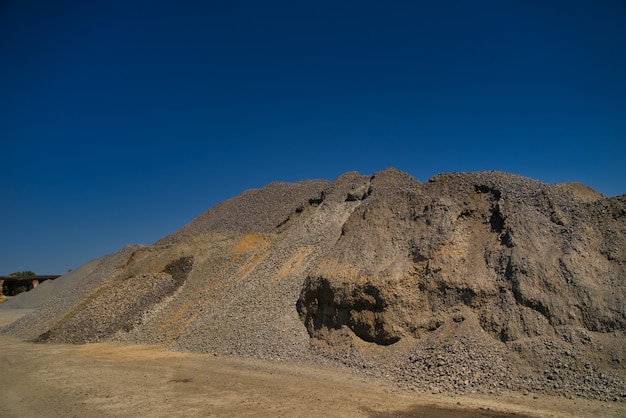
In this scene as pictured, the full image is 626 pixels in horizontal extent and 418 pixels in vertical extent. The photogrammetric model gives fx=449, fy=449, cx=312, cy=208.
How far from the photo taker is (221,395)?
11531mm

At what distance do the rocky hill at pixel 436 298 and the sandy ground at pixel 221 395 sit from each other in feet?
2.93

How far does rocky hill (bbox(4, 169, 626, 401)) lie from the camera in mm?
12031

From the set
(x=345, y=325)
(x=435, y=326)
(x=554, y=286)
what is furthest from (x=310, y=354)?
(x=554, y=286)

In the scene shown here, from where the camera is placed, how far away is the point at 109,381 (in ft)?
44.1

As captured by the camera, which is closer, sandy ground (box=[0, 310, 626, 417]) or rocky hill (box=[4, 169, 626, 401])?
sandy ground (box=[0, 310, 626, 417])

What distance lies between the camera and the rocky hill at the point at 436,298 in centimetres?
1203

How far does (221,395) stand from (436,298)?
746cm

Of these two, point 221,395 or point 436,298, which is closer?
point 221,395

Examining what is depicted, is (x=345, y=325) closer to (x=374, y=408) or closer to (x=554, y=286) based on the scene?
(x=374, y=408)

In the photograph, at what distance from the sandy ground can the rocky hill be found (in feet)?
2.93

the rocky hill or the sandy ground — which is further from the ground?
the rocky hill

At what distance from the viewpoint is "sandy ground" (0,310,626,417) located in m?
10.0

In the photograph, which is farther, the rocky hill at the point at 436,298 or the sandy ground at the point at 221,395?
the rocky hill at the point at 436,298

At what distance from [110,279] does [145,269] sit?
357 centimetres
